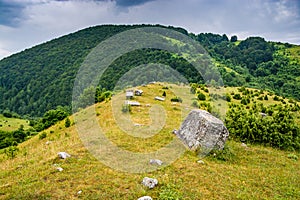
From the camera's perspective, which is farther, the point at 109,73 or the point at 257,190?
the point at 109,73

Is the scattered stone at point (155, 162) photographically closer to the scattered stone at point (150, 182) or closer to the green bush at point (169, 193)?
the scattered stone at point (150, 182)

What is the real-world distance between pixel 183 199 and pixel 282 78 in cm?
11802

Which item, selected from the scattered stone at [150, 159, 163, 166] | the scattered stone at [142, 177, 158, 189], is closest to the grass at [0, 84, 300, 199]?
the scattered stone at [142, 177, 158, 189]

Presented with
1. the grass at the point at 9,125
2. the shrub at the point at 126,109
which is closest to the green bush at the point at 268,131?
the shrub at the point at 126,109

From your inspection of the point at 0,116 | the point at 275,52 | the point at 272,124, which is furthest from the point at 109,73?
the point at 275,52

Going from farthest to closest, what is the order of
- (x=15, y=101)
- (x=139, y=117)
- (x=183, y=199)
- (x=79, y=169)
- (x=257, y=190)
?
(x=15, y=101)
(x=139, y=117)
(x=79, y=169)
(x=257, y=190)
(x=183, y=199)

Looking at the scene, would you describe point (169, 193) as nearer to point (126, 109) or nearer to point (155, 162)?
point (155, 162)

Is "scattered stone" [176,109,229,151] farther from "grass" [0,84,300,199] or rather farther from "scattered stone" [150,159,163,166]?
"scattered stone" [150,159,163,166]

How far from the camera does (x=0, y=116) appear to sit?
339ft

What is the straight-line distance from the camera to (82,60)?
14238 centimetres

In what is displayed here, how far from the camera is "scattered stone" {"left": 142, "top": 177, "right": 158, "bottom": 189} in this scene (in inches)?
489

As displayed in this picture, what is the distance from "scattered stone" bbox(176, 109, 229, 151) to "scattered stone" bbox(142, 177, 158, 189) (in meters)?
6.54

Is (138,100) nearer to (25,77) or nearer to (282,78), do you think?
(282,78)

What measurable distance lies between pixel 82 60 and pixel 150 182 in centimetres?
13725
